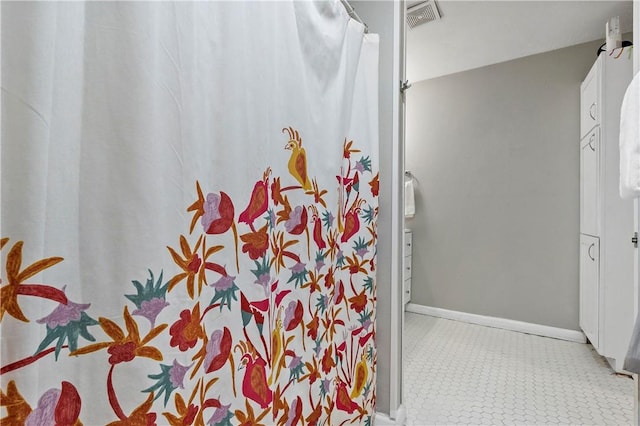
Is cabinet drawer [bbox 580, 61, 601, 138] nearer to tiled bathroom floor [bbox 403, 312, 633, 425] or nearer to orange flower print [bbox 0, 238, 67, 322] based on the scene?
tiled bathroom floor [bbox 403, 312, 633, 425]

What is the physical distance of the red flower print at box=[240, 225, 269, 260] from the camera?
0.79 metres

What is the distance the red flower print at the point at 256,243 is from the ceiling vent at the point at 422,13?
206 centimetres

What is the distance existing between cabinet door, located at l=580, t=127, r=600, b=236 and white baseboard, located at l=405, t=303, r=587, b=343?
31.5 inches

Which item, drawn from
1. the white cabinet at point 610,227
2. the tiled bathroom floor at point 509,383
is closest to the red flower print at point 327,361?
the tiled bathroom floor at point 509,383

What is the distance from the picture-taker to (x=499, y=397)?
1777 millimetres

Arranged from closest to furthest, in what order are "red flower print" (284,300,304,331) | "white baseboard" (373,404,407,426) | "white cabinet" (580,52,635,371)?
"red flower print" (284,300,304,331), "white baseboard" (373,404,407,426), "white cabinet" (580,52,635,371)

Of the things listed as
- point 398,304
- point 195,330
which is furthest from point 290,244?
point 398,304

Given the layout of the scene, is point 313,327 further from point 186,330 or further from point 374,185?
point 374,185

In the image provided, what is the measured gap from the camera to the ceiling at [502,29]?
221cm

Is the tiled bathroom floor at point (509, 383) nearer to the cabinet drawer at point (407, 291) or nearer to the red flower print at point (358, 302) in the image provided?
the cabinet drawer at point (407, 291)

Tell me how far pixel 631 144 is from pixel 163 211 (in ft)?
4.85

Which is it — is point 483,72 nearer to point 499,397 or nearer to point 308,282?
point 499,397

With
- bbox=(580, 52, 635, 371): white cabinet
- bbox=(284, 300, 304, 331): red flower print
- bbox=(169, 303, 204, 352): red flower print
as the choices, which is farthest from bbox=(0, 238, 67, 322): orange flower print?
bbox=(580, 52, 635, 371): white cabinet

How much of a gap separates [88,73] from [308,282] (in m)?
0.76
